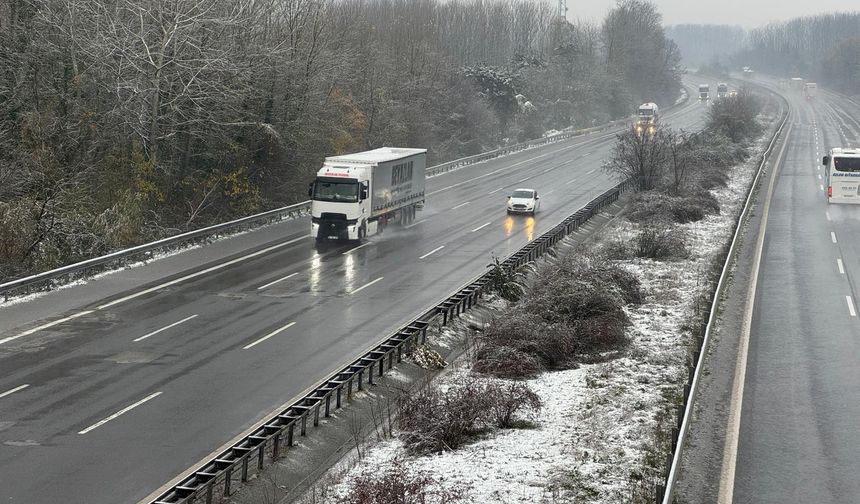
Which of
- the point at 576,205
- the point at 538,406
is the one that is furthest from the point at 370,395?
the point at 576,205

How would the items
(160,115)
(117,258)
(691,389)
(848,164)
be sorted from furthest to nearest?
(848,164) → (160,115) → (117,258) → (691,389)

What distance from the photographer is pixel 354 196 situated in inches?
1604

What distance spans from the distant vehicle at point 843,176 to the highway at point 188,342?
1889 cm

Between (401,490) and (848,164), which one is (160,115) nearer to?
(401,490)

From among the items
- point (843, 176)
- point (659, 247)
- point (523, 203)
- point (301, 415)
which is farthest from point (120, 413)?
point (843, 176)

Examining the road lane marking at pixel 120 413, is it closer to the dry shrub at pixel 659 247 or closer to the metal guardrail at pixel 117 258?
the metal guardrail at pixel 117 258

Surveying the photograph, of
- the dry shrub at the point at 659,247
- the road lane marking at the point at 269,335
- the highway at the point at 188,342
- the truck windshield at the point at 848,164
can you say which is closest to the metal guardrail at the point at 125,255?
the highway at the point at 188,342

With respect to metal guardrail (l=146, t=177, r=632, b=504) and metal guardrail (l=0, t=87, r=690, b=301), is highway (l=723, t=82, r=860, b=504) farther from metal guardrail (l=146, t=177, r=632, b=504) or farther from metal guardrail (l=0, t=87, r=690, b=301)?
metal guardrail (l=0, t=87, r=690, b=301)

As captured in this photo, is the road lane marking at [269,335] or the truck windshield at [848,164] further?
the truck windshield at [848,164]

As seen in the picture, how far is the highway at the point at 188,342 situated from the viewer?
57.5 ft

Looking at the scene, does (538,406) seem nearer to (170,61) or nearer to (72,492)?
(72,492)

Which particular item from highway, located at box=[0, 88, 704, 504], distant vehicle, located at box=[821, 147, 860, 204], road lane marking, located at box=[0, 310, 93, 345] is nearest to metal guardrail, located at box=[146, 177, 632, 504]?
highway, located at box=[0, 88, 704, 504]

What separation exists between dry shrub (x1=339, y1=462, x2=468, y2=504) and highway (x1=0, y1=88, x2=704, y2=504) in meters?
3.55

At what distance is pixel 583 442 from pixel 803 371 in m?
7.43
